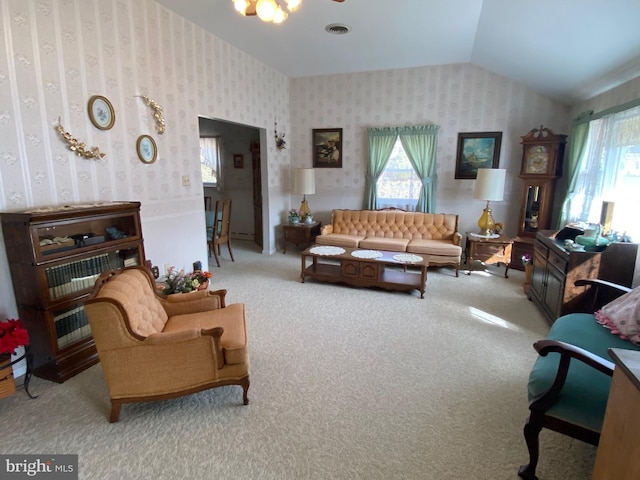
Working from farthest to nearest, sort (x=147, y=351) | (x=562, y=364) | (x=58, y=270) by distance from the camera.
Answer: (x=58, y=270), (x=147, y=351), (x=562, y=364)

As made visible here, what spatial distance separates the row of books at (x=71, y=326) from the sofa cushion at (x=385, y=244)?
360 cm

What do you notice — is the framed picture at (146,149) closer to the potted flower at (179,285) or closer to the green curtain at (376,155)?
the potted flower at (179,285)

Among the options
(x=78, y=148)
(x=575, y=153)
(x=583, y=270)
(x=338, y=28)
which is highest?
(x=338, y=28)

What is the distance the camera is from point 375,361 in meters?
2.67

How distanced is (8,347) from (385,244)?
417cm

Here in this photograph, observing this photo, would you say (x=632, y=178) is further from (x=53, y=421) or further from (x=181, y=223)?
(x=53, y=421)

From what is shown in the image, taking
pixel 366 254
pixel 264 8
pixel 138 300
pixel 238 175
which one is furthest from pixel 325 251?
pixel 238 175

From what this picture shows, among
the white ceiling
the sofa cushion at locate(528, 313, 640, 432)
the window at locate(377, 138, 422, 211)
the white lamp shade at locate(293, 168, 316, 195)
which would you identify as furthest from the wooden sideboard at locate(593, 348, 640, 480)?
the white lamp shade at locate(293, 168, 316, 195)

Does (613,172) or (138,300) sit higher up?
(613,172)

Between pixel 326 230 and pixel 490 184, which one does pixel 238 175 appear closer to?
pixel 326 230

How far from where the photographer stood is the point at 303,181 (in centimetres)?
591

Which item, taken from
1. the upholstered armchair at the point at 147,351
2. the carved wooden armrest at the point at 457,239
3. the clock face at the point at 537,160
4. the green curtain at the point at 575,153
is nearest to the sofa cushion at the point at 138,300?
the upholstered armchair at the point at 147,351

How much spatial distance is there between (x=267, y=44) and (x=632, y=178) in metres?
4.50

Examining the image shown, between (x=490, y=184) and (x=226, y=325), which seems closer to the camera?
(x=226, y=325)
